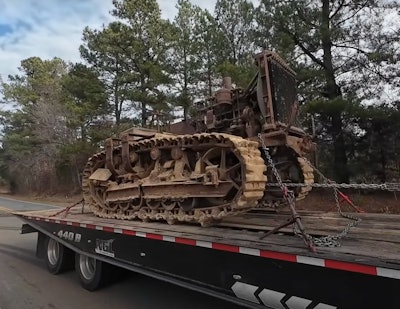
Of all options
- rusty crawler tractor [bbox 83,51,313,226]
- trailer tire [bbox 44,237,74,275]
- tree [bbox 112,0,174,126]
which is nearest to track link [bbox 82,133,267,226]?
rusty crawler tractor [bbox 83,51,313,226]

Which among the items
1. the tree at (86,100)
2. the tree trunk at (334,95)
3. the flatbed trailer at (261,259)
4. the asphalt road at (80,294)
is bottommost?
the asphalt road at (80,294)

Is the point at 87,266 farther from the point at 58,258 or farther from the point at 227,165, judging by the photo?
the point at 227,165

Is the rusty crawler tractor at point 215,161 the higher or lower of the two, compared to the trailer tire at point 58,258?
higher

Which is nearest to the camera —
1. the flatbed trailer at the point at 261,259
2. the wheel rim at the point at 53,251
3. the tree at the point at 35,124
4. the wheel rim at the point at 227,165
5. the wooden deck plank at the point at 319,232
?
the flatbed trailer at the point at 261,259

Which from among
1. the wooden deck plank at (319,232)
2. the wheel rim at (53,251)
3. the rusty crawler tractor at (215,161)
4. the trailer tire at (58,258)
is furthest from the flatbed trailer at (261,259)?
the wheel rim at (53,251)

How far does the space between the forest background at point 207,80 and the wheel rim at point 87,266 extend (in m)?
3.28

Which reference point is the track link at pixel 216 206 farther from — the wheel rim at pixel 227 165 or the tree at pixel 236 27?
the tree at pixel 236 27

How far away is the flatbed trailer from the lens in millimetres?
2693

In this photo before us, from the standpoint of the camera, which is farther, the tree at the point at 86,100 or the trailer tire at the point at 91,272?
the tree at the point at 86,100

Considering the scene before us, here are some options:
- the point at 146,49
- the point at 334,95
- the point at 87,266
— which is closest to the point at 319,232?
the point at 87,266

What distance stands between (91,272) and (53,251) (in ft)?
4.93

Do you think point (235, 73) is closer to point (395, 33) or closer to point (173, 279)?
point (395, 33)

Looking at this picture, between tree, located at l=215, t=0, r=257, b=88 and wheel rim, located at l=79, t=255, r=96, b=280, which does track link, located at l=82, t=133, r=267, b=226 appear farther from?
tree, located at l=215, t=0, r=257, b=88

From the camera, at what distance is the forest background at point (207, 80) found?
14430 mm
